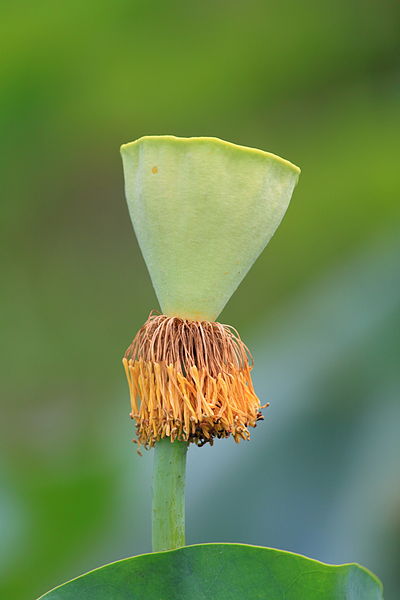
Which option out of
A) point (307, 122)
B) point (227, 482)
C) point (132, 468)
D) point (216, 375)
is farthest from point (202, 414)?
point (307, 122)

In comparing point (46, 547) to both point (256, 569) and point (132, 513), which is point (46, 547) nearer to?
point (132, 513)

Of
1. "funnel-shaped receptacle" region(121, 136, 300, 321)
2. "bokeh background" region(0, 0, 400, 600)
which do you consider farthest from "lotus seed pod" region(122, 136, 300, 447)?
"bokeh background" region(0, 0, 400, 600)

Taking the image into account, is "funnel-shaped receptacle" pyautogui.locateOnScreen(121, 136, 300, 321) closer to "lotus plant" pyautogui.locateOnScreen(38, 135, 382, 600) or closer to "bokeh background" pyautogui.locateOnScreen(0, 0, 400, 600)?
"lotus plant" pyautogui.locateOnScreen(38, 135, 382, 600)

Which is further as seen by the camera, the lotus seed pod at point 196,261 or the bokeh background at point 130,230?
the bokeh background at point 130,230

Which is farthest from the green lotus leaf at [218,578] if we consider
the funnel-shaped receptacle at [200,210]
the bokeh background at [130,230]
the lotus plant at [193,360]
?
the bokeh background at [130,230]

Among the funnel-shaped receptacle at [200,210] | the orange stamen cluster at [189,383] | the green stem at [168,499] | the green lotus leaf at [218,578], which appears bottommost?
the green lotus leaf at [218,578]

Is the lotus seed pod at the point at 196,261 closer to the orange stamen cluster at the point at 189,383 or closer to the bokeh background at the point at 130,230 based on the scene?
the orange stamen cluster at the point at 189,383

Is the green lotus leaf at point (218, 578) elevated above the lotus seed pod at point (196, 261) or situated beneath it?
situated beneath

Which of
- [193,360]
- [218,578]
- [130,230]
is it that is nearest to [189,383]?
[193,360]
